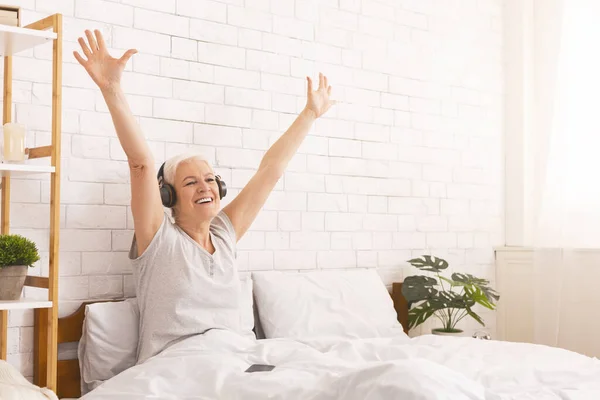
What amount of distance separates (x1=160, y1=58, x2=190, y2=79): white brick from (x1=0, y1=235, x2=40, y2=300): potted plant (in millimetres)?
1008

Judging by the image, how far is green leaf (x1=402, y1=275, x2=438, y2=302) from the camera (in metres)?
3.50

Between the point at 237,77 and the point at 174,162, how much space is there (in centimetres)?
62

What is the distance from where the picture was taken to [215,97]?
10.5 feet

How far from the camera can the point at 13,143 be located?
2395 mm

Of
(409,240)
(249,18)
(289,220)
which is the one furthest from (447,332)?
(249,18)

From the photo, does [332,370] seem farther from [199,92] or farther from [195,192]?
[199,92]

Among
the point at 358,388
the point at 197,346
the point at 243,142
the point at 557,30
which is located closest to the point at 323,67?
the point at 243,142

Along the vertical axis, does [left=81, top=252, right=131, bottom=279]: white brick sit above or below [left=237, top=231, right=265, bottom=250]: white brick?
below

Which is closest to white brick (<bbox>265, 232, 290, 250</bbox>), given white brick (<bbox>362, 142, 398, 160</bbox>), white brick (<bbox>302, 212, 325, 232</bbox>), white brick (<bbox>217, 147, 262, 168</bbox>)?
white brick (<bbox>302, 212, 325, 232</bbox>)

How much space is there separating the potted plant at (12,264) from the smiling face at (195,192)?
61cm

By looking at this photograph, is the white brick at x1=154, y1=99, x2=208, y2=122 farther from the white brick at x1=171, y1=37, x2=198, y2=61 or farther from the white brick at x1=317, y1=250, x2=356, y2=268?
the white brick at x1=317, y1=250, x2=356, y2=268

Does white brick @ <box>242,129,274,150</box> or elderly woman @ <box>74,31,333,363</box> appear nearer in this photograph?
elderly woman @ <box>74,31,333,363</box>

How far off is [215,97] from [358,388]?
1788 millimetres

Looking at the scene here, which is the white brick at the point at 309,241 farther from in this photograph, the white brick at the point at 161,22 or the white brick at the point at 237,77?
the white brick at the point at 161,22
